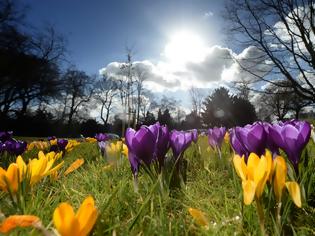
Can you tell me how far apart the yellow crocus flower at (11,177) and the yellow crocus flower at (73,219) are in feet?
1.73

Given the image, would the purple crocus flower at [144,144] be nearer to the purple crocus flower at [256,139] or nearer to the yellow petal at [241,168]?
the purple crocus flower at [256,139]

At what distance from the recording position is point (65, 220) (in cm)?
61

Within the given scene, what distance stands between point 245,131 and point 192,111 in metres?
59.0

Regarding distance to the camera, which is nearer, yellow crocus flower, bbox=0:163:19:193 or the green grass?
the green grass

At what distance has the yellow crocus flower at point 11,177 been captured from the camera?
109cm

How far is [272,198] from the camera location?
1050 mm

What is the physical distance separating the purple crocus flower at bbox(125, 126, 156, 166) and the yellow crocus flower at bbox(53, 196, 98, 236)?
32.9 inches

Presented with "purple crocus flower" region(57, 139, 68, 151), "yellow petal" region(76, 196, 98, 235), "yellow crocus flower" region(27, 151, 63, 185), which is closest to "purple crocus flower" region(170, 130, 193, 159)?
"yellow crocus flower" region(27, 151, 63, 185)

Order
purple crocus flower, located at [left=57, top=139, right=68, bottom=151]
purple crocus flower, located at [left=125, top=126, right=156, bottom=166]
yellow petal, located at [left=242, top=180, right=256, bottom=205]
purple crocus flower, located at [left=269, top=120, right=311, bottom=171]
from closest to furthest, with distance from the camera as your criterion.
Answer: yellow petal, located at [left=242, top=180, right=256, bottom=205] < purple crocus flower, located at [left=269, top=120, right=311, bottom=171] < purple crocus flower, located at [left=125, top=126, right=156, bottom=166] < purple crocus flower, located at [left=57, top=139, right=68, bottom=151]

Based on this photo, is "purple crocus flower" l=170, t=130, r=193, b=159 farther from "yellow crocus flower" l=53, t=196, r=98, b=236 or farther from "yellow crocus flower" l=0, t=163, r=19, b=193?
"yellow crocus flower" l=53, t=196, r=98, b=236

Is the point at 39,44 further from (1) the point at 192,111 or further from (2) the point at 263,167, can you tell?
(2) the point at 263,167

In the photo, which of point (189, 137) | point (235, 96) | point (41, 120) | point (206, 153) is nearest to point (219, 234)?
point (189, 137)

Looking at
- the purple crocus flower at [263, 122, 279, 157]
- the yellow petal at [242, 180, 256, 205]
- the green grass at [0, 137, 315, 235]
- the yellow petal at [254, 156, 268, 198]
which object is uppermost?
the purple crocus flower at [263, 122, 279, 157]

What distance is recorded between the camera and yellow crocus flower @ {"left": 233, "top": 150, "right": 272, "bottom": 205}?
0.75m
